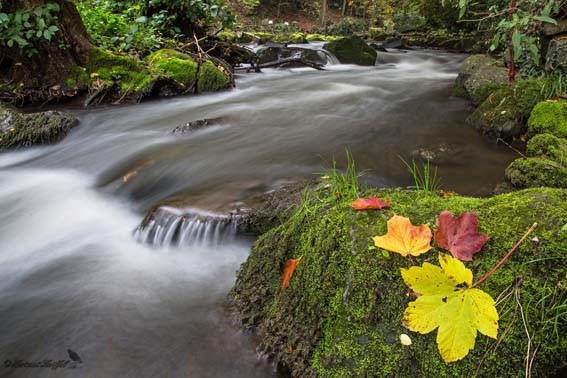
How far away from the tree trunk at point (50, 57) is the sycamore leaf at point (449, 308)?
6.92 m

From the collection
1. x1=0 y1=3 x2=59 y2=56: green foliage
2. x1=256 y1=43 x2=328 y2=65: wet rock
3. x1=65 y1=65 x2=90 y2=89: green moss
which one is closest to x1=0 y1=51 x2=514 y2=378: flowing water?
x1=65 y1=65 x2=90 y2=89: green moss

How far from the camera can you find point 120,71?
6902 millimetres

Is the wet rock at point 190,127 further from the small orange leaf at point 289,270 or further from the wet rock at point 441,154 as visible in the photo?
the small orange leaf at point 289,270

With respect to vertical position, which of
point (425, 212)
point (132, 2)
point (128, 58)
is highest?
point (132, 2)

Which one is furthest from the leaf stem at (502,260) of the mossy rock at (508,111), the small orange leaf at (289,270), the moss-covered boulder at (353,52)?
the moss-covered boulder at (353,52)

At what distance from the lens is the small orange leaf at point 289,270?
1933 mm

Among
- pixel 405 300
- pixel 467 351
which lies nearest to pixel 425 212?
pixel 405 300

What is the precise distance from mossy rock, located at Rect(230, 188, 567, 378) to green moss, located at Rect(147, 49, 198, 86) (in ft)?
20.1

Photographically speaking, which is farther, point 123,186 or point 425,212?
point 123,186

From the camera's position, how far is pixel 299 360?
173 centimetres

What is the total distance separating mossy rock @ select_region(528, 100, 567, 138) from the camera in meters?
4.05

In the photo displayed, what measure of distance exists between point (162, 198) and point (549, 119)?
4077 millimetres

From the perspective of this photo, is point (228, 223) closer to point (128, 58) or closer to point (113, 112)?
point (113, 112)

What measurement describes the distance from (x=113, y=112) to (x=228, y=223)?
445 cm
